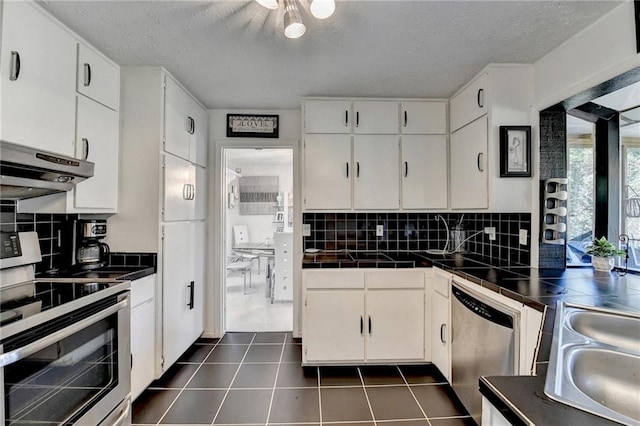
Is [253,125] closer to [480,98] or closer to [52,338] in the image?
[480,98]

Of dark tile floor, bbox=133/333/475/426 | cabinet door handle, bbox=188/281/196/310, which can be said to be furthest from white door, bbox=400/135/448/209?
cabinet door handle, bbox=188/281/196/310

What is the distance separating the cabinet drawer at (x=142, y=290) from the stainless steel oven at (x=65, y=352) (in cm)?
22

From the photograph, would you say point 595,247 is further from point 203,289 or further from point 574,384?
point 203,289

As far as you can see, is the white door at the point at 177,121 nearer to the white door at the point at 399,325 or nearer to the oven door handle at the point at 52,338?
the oven door handle at the point at 52,338

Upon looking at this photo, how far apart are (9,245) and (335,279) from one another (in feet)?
6.40

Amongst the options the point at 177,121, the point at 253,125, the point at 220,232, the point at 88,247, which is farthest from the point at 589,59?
the point at 88,247

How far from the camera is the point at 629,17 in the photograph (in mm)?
1432

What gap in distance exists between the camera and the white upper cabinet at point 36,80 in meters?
1.38

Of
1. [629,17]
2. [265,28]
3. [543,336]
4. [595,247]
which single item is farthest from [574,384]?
[265,28]

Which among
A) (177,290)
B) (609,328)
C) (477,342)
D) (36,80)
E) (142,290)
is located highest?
(36,80)

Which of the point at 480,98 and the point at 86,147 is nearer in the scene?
the point at 86,147

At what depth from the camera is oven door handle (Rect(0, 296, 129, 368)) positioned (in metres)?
1.01

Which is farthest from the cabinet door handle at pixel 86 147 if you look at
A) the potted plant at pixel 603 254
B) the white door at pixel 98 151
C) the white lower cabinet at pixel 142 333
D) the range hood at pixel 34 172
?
the potted plant at pixel 603 254

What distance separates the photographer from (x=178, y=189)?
7.87 ft
